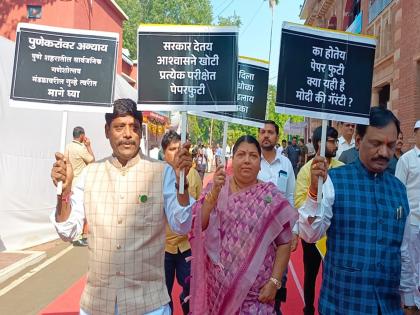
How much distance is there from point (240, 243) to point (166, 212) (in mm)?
609

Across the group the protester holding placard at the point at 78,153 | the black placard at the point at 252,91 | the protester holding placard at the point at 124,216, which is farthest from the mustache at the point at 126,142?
the protester holding placard at the point at 78,153

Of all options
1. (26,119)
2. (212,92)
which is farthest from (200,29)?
(26,119)

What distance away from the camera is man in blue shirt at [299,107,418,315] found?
101 inches

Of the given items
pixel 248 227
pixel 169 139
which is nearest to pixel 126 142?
pixel 248 227

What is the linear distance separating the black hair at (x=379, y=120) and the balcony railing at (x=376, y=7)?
35.2ft

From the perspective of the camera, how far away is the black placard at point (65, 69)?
314cm

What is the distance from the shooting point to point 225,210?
310 centimetres

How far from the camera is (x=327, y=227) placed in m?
2.66

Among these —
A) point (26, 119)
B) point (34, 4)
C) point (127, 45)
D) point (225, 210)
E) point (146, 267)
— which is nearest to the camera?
point (146, 267)

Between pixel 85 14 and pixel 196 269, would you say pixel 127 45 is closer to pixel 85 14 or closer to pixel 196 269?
pixel 85 14

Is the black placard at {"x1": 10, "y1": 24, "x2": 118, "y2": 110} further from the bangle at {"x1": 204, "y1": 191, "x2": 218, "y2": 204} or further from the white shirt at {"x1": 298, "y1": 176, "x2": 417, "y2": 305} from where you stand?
the white shirt at {"x1": 298, "y1": 176, "x2": 417, "y2": 305}

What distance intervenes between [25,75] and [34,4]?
15.4 metres

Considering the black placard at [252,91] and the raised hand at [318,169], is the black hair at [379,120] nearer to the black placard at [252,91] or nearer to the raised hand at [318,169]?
the raised hand at [318,169]

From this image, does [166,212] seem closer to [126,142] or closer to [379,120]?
[126,142]
